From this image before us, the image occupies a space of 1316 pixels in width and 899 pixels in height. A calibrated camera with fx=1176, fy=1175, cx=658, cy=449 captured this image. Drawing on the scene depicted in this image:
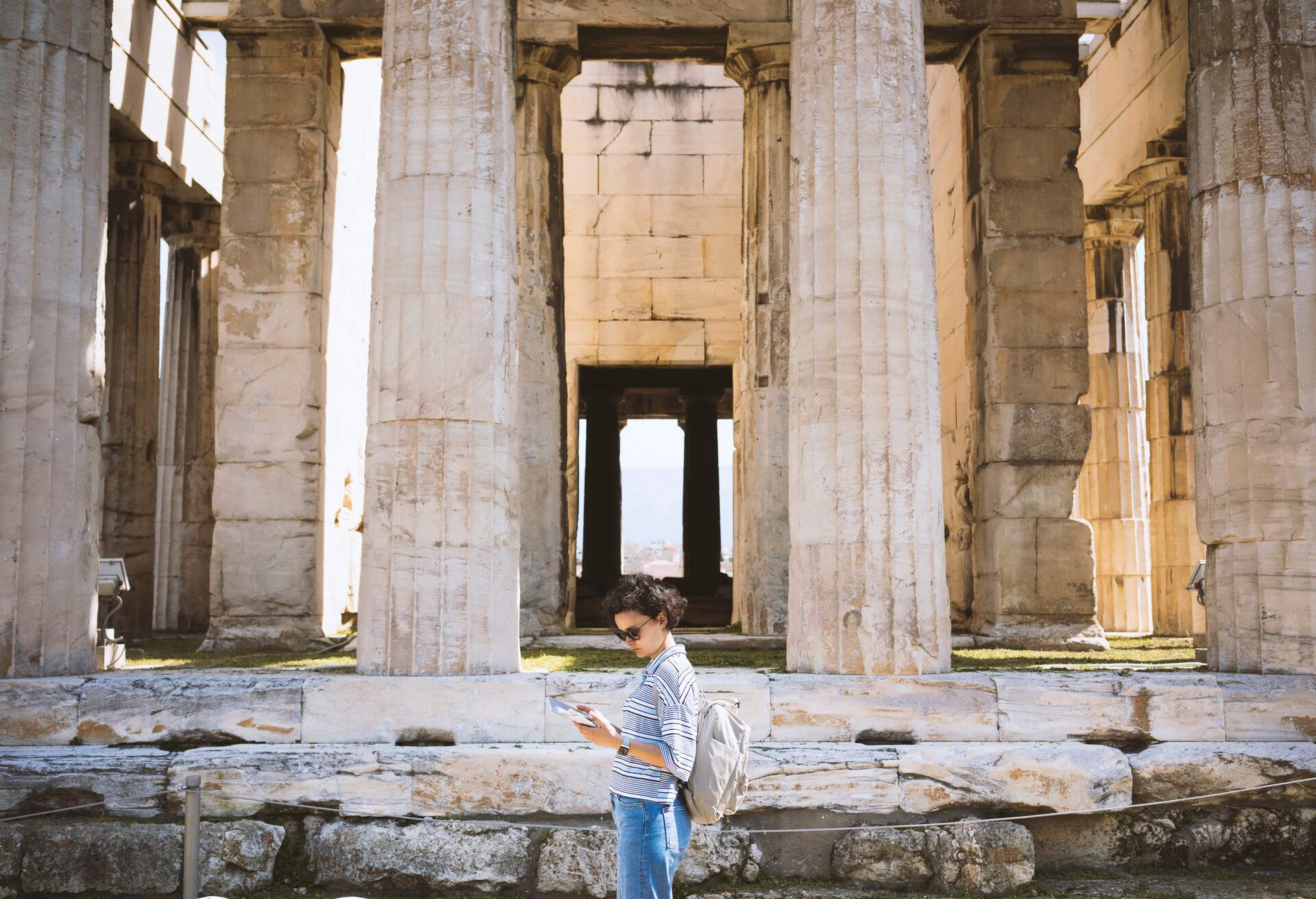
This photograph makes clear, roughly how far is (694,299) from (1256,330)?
11.5m

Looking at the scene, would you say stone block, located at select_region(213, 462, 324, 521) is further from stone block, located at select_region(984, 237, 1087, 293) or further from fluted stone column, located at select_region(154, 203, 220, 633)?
stone block, located at select_region(984, 237, 1087, 293)

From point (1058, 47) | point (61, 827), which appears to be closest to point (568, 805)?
point (61, 827)

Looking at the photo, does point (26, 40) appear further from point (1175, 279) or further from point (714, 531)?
point (714, 531)

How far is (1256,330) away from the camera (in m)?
9.77

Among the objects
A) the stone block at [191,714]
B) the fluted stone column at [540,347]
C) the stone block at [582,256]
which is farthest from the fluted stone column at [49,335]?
the stone block at [582,256]

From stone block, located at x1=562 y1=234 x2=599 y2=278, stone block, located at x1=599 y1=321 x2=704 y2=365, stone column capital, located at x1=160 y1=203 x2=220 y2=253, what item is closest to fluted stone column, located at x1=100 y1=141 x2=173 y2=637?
stone column capital, located at x1=160 y1=203 x2=220 y2=253

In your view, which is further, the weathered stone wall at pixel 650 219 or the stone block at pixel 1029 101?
the weathered stone wall at pixel 650 219

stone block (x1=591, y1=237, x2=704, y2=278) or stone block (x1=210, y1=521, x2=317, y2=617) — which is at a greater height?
stone block (x1=591, y1=237, x2=704, y2=278)

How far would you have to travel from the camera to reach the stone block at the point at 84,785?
820cm

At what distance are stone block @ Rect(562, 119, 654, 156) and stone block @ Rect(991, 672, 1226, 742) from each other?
1403 centimetres

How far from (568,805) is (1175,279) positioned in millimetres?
14219

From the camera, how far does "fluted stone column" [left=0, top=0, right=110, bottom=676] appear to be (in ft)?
30.8

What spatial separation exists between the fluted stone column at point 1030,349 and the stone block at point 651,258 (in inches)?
253

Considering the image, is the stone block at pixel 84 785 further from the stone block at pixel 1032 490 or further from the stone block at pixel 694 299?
the stone block at pixel 694 299
